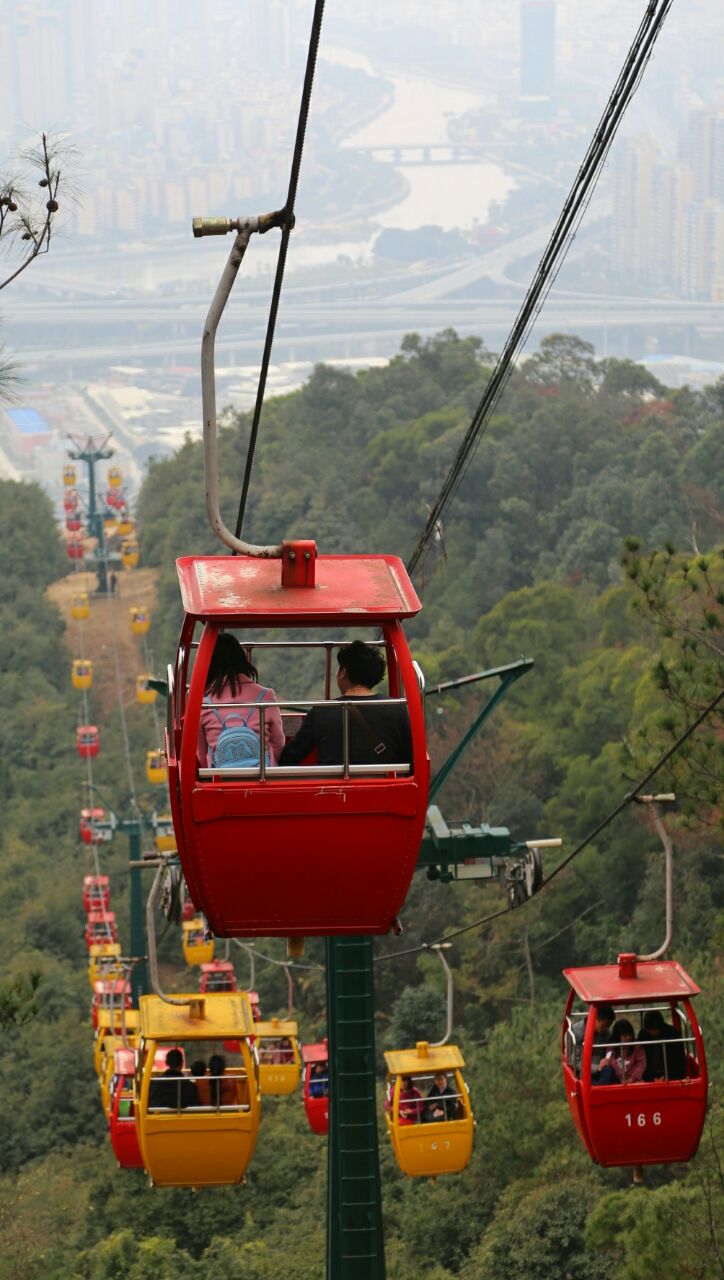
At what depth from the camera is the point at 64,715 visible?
65.6 metres

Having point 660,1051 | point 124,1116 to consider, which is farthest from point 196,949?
point 660,1051

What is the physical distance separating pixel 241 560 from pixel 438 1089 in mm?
11838

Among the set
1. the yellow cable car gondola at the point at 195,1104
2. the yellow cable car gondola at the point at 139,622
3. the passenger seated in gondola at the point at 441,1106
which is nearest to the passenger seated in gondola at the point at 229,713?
the yellow cable car gondola at the point at 195,1104

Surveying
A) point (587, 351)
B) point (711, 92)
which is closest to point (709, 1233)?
point (587, 351)

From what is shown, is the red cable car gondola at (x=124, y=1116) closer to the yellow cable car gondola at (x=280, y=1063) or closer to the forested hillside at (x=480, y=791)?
the yellow cable car gondola at (x=280, y=1063)

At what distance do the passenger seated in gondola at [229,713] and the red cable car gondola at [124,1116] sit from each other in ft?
38.1

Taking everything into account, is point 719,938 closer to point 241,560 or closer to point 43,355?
point 241,560

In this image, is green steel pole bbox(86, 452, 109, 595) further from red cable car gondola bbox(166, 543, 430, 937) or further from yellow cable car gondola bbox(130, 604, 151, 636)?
red cable car gondola bbox(166, 543, 430, 937)

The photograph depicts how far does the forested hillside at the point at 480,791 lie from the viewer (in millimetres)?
25359

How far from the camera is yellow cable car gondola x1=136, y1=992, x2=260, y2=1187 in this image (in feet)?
49.2

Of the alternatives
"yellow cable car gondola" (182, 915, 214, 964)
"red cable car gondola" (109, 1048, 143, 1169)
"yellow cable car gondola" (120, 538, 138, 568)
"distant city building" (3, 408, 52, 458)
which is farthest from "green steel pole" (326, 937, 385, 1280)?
"distant city building" (3, 408, 52, 458)

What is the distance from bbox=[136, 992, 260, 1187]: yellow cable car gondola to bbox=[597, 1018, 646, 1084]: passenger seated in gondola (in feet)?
8.20

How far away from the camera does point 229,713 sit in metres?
9.03

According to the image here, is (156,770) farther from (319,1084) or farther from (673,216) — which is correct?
(673,216)
